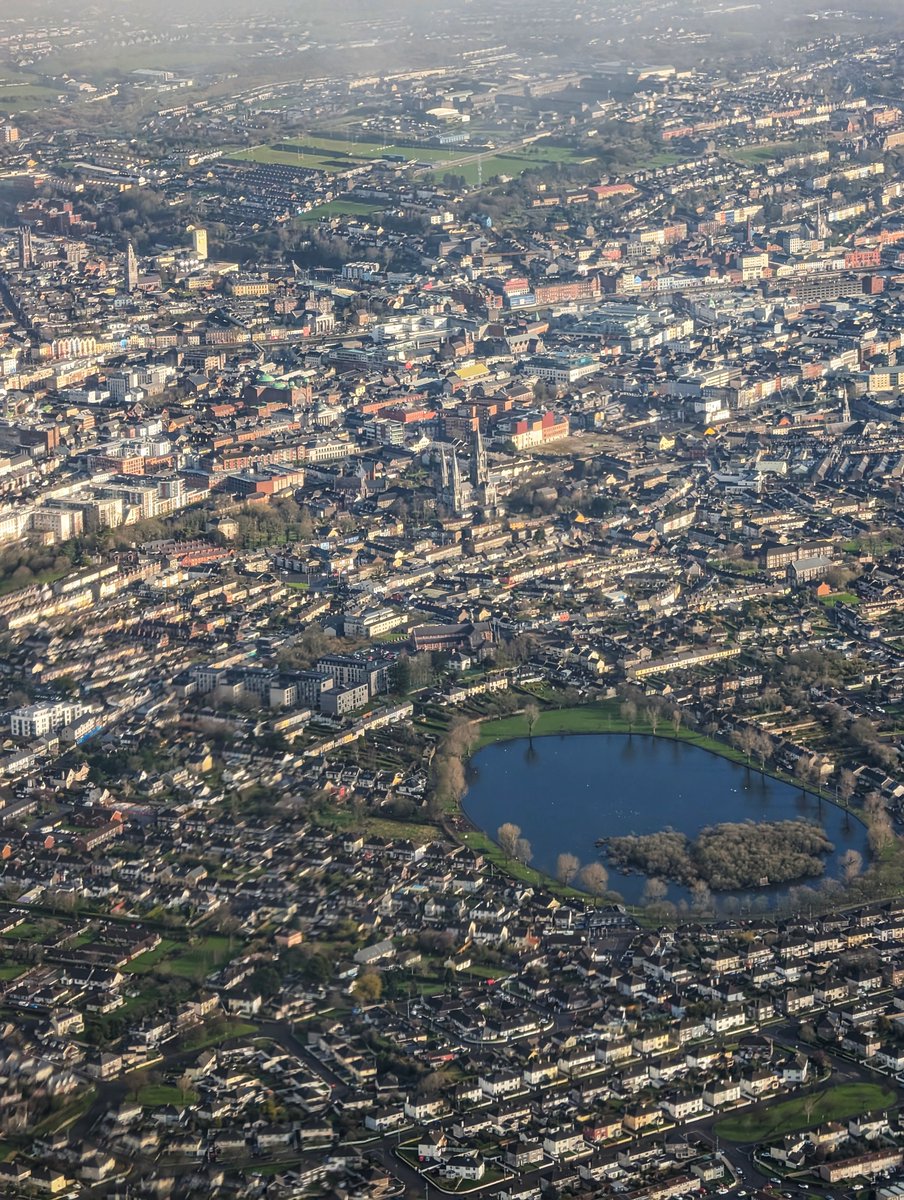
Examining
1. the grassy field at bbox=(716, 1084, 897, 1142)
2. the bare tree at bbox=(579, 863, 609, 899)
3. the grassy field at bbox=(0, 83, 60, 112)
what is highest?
the grassy field at bbox=(0, 83, 60, 112)

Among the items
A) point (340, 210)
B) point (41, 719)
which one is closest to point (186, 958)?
point (41, 719)

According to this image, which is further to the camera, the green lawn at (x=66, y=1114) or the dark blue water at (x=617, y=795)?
the dark blue water at (x=617, y=795)

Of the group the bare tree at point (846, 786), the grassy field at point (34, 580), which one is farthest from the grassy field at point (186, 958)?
the grassy field at point (34, 580)

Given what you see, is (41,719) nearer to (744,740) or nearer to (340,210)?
(744,740)

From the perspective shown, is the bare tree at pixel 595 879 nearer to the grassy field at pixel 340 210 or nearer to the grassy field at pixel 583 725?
the grassy field at pixel 583 725

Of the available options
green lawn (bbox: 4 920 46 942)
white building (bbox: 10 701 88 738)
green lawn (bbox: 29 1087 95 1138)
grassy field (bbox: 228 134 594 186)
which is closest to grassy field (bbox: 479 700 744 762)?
white building (bbox: 10 701 88 738)

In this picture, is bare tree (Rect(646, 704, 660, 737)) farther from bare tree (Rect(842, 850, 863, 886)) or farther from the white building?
the white building

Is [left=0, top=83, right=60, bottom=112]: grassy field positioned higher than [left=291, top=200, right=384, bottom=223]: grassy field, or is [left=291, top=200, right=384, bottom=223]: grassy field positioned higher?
[left=0, top=83, right=60, bottom=112]: grassy field

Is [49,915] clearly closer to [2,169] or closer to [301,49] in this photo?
[2,169]
